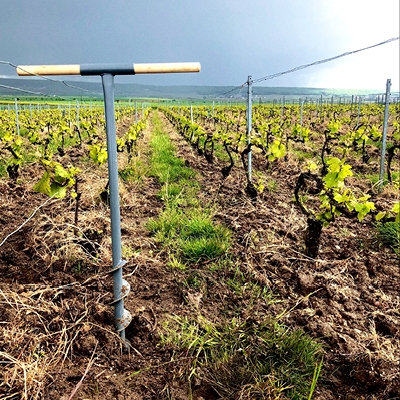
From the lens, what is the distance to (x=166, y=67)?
6.84ft

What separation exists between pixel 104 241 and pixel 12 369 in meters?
1.78

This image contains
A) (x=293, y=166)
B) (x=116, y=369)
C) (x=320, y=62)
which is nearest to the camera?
(x=116, y=369)

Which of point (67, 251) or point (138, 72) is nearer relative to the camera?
point (138, 72)

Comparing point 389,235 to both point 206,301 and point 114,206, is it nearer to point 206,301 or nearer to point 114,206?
point 206,301

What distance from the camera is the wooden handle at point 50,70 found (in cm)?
209

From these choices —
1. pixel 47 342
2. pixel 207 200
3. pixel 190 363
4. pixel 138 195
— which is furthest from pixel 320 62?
pixel 47 342

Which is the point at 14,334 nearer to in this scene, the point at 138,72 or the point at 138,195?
the point at 138,72

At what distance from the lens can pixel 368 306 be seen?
292 cm

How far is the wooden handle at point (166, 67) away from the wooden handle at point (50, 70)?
0.35 m

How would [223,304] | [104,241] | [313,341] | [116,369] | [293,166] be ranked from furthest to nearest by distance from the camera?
[293,166], [104,241], [223,304], [313,341], [116,369]

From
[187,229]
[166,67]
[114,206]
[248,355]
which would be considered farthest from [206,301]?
[166,67]

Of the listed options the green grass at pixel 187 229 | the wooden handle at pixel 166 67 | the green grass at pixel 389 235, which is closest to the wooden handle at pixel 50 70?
the wooden handle at pixel 166 67

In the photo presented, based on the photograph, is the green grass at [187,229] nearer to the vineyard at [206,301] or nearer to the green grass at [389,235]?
the vineyard at [206,301]

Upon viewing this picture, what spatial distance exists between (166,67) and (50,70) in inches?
26.0
